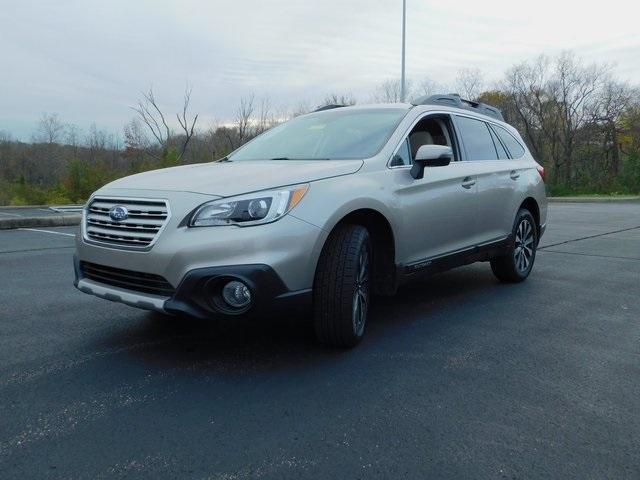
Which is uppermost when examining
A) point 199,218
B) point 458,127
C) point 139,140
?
point 139,140

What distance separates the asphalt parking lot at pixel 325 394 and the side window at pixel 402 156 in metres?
1.21

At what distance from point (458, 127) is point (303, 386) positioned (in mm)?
2944

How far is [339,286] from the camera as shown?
10.7ft

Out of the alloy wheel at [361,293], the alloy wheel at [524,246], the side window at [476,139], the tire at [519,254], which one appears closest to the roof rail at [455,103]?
the side window at [476,139]

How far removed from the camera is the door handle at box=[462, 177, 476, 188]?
4593 millimetres

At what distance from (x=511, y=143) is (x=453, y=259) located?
6.58 ft

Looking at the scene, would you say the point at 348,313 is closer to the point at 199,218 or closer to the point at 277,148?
the point at 199,218

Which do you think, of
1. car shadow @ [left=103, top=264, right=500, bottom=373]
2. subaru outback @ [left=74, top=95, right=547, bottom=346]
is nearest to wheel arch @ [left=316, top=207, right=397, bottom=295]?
subaru outback @ [left=74, top=95, right=547, bottom=346]

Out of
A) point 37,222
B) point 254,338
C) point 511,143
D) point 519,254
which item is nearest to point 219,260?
point 254,338

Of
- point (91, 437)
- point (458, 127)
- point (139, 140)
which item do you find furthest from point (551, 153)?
point (91, 437)

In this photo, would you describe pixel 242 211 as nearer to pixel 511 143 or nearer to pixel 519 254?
pixel 519 254

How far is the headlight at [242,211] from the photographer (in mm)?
3028

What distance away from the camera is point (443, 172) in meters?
4.36

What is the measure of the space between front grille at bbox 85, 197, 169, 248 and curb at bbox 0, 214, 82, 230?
29.2 feet
